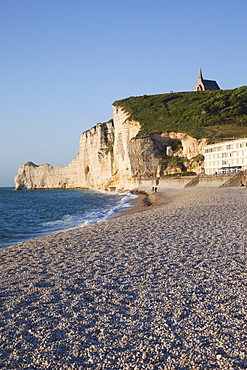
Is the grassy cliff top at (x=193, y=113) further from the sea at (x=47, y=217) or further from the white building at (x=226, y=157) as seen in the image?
the sea at (x=47, y=217)

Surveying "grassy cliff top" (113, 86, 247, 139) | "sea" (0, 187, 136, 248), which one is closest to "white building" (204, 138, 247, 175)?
"grassy cliff top" (113, 86, 247, 139)

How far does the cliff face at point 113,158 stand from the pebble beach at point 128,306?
52.6 metres

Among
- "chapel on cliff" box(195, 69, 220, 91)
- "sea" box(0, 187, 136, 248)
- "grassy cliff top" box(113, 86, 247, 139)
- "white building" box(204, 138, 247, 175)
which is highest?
"chapel on cliff" box(195, 69, 220, 91)

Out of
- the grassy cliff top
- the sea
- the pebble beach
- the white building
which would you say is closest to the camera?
the pebble beach

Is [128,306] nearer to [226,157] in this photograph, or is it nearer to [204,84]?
[226,157]

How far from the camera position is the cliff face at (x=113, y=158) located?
6612cm

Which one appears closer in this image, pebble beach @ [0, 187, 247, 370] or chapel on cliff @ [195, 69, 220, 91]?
pebble beach @ [0, 187, 247, 370]

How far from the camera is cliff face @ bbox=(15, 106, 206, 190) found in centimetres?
6612

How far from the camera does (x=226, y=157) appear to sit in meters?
49.4

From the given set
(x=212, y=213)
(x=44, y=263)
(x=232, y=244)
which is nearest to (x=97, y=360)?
(x=44, y=263)

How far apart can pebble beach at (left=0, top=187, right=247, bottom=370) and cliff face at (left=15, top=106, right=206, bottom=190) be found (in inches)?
2070

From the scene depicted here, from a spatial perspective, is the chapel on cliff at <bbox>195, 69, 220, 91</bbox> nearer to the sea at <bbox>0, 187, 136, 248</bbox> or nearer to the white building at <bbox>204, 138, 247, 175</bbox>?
the white building at <bbox>204, 138, 247, 175</bbox>

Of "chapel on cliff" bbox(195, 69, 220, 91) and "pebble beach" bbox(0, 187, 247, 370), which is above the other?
"chapel on cliff" bbox(195, 69, 220, 91)

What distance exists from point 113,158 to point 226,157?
41.0 meters
